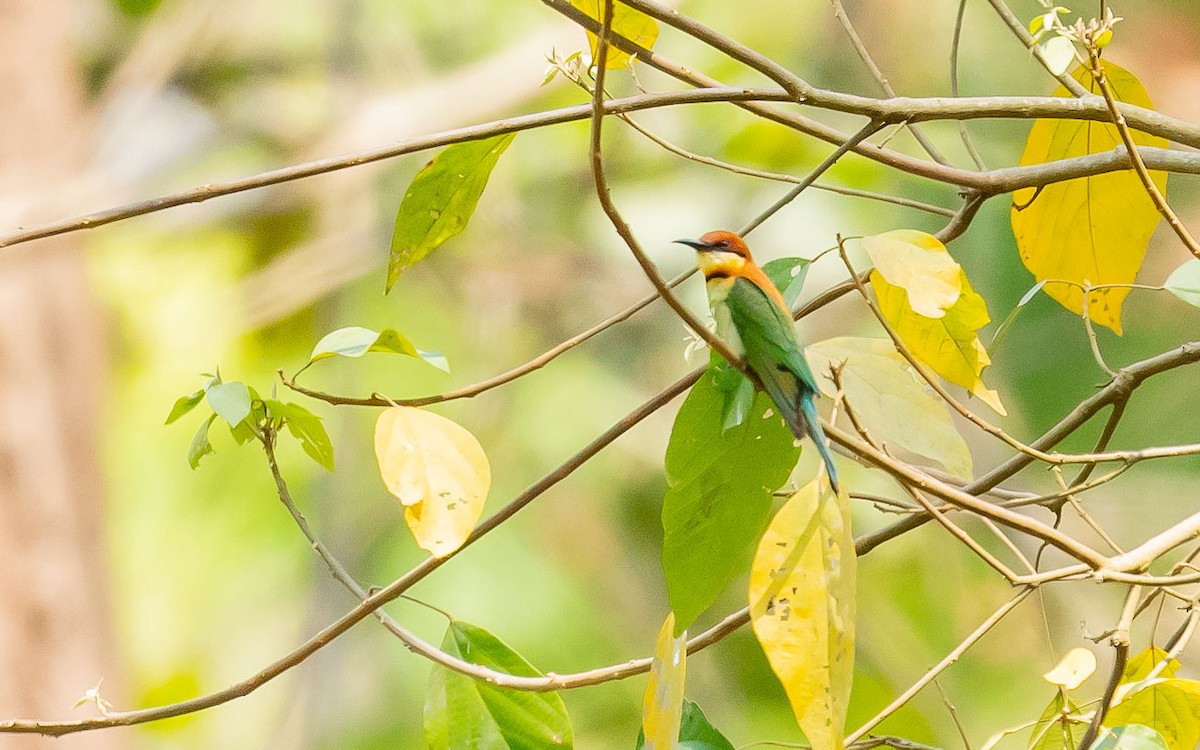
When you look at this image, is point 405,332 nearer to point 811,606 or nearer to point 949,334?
point 949,334

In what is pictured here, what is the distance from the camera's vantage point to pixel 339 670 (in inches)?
130

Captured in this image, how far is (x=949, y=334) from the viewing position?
2.11 ft

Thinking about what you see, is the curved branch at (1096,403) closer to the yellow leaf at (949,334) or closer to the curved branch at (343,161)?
the yellow leaf at (949,334)

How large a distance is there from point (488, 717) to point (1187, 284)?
53 cm

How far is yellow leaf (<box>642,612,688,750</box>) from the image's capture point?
0.58 m

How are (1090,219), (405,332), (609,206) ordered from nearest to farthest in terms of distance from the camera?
(609,206) < (1090,219) < (405,332)

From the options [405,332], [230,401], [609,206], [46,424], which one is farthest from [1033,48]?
[405,332]

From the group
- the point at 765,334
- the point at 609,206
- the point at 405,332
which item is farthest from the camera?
the point at 405,332

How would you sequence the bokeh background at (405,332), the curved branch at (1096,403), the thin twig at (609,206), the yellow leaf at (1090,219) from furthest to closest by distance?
the bokeh background at (405,332)
the yellow leaf at (1090,219)
the curved branch at (1096,403)
the thin twig at (609,206)

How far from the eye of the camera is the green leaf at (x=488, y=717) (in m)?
0.73

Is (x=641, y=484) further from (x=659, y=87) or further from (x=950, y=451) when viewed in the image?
(x=950, y=451)

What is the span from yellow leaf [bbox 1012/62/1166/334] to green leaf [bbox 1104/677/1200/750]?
0.27 metres

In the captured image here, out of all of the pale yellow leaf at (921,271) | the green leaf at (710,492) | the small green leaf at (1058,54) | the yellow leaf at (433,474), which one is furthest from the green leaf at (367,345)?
the small green leaf at (1058,54)

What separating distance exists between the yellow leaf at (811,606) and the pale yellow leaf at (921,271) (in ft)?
0.37
